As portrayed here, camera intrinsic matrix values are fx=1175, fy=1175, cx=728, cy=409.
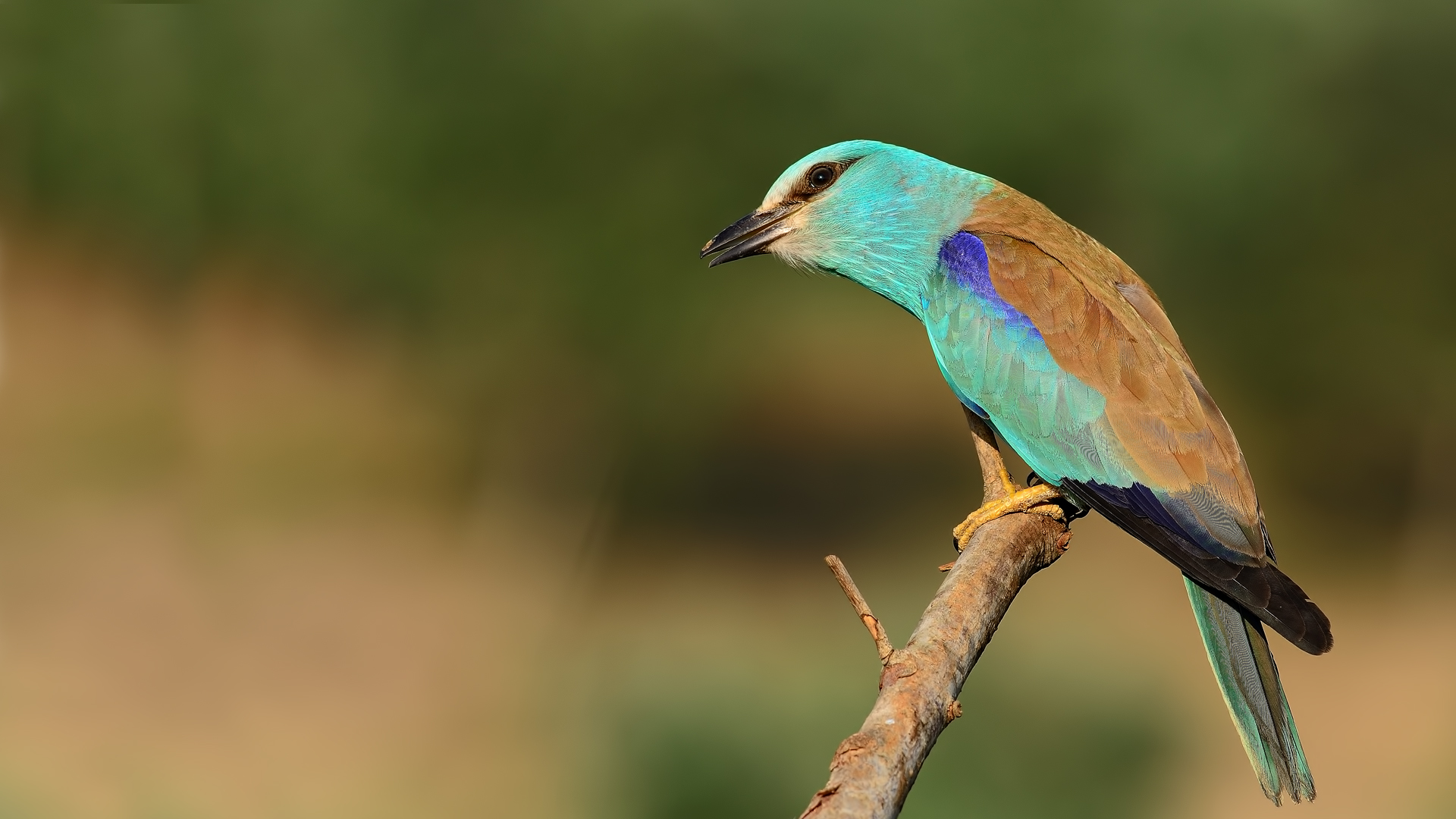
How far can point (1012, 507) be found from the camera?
145 cm

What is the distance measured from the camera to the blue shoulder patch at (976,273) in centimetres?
153

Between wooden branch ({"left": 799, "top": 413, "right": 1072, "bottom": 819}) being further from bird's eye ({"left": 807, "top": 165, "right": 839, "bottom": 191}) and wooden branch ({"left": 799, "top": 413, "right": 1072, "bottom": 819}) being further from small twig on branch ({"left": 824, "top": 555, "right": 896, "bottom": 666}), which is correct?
bird's eye ({"left": 807, "top": 165, "right": 839, "bottom": 191})

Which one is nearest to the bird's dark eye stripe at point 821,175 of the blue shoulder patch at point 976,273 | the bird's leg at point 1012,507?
the blue shoulder patch at point 976,273

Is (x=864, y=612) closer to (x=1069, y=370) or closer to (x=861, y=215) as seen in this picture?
(x=1069, y=370)

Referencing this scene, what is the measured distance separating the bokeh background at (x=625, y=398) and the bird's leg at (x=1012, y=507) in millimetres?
1490

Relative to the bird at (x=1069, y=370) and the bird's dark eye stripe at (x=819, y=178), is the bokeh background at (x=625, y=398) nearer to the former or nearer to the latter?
the bird at (x=1069, y=370)

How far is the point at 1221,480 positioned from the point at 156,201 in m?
3.79

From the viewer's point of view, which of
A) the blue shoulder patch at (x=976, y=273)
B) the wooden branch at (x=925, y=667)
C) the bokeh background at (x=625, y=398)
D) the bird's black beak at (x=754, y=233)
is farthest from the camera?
the bokeh background at (x=625, y=398)

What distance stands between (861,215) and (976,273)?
0.20 m

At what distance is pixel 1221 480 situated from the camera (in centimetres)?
143

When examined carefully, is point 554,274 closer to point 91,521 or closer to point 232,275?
point 232,275

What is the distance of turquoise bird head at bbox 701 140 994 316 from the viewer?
1.68 metres

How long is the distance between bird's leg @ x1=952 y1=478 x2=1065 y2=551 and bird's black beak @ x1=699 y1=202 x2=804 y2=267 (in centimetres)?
49

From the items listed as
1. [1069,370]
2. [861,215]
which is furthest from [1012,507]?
[861,215]
